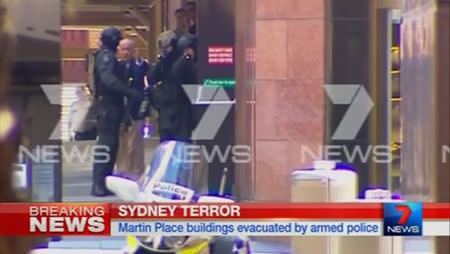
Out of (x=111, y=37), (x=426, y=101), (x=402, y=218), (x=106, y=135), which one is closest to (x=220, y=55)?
(x=111, y=37)

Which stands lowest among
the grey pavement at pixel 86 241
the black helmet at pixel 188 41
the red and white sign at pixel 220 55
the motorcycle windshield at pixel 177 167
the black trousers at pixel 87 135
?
the grey pavement at pixel 86 241

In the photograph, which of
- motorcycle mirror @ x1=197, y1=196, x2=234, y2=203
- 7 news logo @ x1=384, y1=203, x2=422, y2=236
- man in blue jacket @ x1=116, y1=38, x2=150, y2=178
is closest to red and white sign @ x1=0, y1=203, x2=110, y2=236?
man in blue jacket @ x1=116, y1=38, x2=150, y2=178

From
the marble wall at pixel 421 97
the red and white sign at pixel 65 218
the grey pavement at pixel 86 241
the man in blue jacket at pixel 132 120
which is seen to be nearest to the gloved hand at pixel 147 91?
the man in blue jacket at pixel 132 120

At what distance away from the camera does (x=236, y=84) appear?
296 cm

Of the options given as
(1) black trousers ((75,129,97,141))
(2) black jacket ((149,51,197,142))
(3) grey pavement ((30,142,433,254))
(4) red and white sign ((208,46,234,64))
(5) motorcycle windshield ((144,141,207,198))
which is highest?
(4) red and white sign ((208,46,234,64))

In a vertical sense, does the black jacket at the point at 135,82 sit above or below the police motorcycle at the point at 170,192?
above

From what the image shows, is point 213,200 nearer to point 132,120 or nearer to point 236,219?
point 236,219

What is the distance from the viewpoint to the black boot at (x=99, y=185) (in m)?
3.00

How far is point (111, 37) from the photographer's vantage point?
9.68 ft

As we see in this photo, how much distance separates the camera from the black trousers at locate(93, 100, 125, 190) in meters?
3.00

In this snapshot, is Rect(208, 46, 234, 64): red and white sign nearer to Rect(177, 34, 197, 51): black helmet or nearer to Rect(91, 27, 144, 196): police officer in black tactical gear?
Rect(177, 34, 197, 51): black helmet

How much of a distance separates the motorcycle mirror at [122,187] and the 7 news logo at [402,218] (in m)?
0.87

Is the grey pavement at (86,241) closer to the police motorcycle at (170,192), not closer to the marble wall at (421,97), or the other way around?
the police motorcycle at (170,192)

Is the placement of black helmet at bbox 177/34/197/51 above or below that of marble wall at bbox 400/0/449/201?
above
